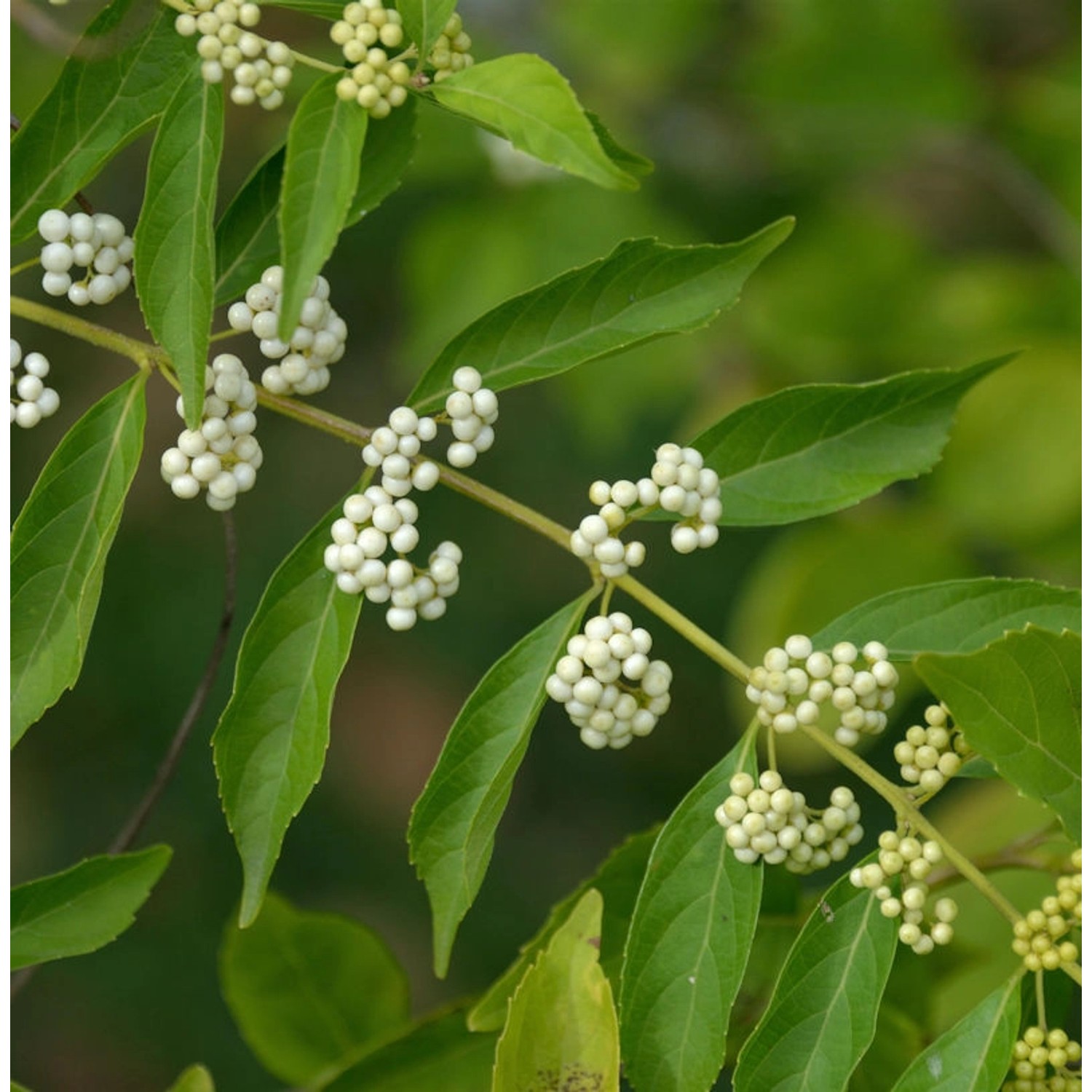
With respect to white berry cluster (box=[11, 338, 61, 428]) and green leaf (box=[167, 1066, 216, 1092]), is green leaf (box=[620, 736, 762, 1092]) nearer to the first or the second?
green leaf (box=[167, 1066, 216, 1092])

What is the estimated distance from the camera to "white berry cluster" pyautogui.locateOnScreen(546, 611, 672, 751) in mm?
1385

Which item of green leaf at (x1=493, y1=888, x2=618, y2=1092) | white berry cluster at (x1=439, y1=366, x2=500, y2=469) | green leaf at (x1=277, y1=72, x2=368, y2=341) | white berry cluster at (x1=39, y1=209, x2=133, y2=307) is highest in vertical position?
green leaf at (x1=277, y1=72, x2=368, y2=341)

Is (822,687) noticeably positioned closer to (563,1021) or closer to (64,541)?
(563,1021)

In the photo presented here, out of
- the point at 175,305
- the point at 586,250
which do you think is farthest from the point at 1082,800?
the point at 586,250

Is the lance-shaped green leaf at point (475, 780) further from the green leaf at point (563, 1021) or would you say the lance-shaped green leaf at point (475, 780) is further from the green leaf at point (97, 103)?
the green leaf at point (97, 103)

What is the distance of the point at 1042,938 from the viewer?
1309 mm

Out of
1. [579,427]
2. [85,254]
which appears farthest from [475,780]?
[579,427]

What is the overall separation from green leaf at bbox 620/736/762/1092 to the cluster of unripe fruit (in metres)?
0.23

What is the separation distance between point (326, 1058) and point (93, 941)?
0.64 metres

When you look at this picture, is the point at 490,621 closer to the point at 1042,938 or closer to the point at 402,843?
the point at 402,843

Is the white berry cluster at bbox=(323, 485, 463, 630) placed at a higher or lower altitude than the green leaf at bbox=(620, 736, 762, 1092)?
higher

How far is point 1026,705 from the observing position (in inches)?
48.3

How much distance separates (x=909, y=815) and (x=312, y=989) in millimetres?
991

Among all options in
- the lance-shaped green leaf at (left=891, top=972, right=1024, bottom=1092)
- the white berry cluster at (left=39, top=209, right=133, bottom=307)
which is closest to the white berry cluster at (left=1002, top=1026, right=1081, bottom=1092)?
the lance-shaped green leaf at (left=891, top=972, right=1024, bottom=1092)
